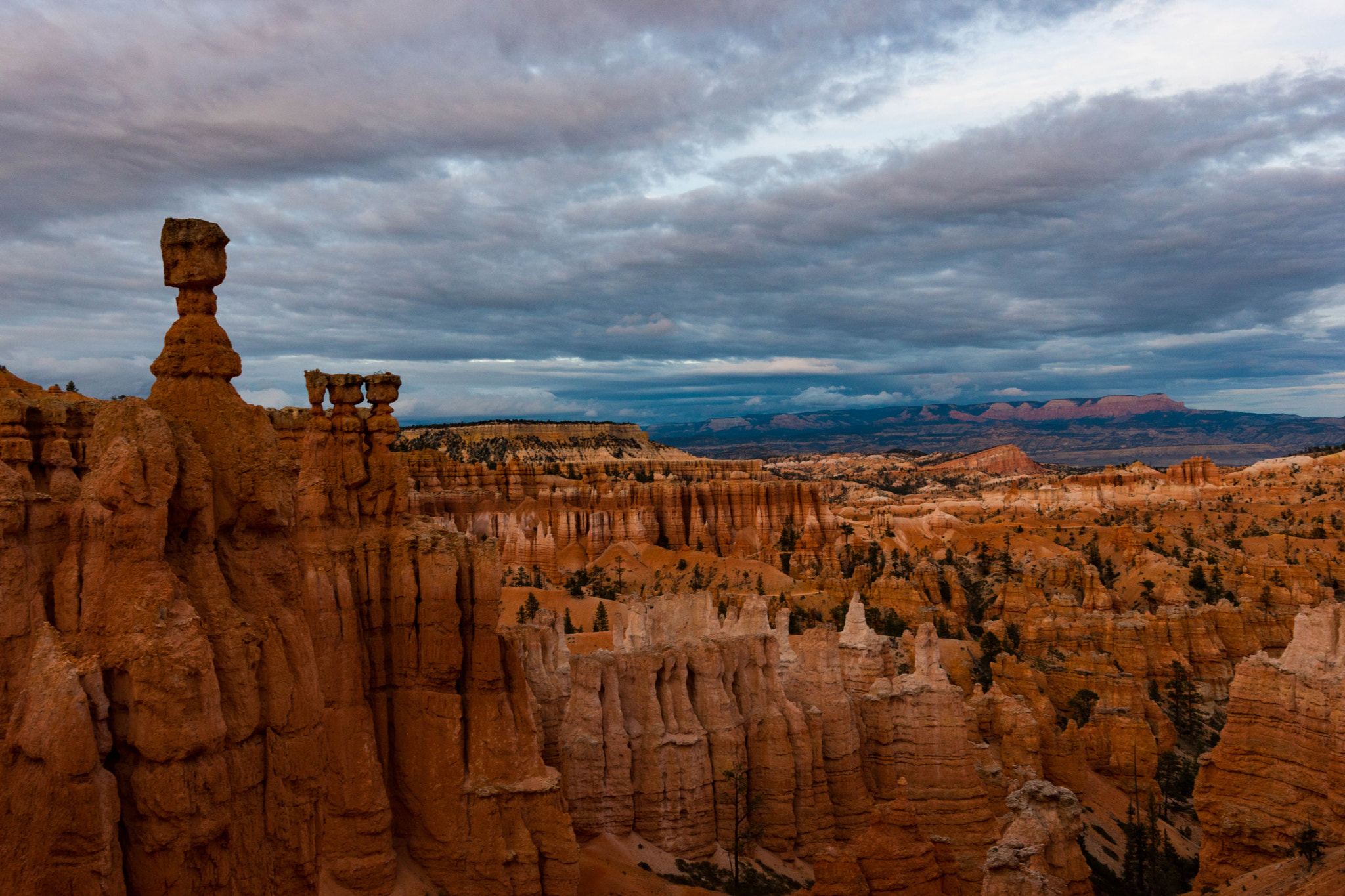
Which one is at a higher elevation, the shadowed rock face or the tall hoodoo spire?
the tall hoodoo spire

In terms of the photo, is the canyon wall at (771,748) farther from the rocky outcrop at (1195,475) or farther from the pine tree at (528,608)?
the rocky outcrop at (1195,475)

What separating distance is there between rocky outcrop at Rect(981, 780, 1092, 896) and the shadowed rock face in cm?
790

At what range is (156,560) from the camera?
1066cm

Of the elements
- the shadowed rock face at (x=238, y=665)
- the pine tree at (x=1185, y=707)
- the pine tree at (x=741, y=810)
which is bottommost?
the pine tree at (x=1185, y=707)

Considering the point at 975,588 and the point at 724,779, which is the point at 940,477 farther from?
the point at 724,779

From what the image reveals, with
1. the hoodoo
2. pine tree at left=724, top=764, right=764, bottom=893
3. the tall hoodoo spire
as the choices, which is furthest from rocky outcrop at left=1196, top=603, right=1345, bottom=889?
the tall hoodoo spire

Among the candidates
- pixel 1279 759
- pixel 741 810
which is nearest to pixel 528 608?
pixel 741 810

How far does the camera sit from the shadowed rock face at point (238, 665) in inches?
390

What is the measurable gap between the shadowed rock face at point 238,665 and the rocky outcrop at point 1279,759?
1636 cm

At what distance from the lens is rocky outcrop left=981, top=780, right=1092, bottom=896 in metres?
16.9

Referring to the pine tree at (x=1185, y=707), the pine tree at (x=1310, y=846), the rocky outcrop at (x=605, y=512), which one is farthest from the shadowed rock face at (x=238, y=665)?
the rocky outcrop at (x=605, y=512)

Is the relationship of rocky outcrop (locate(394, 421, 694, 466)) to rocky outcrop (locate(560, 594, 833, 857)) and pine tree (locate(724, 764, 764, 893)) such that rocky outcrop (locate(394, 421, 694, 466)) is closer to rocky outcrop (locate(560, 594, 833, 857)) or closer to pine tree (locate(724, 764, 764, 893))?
rocky outcrop (locate(560, 594, 833, 857))

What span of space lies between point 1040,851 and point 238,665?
16.3 metres

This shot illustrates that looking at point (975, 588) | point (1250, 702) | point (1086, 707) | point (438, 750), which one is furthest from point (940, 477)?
point (438, 750)
